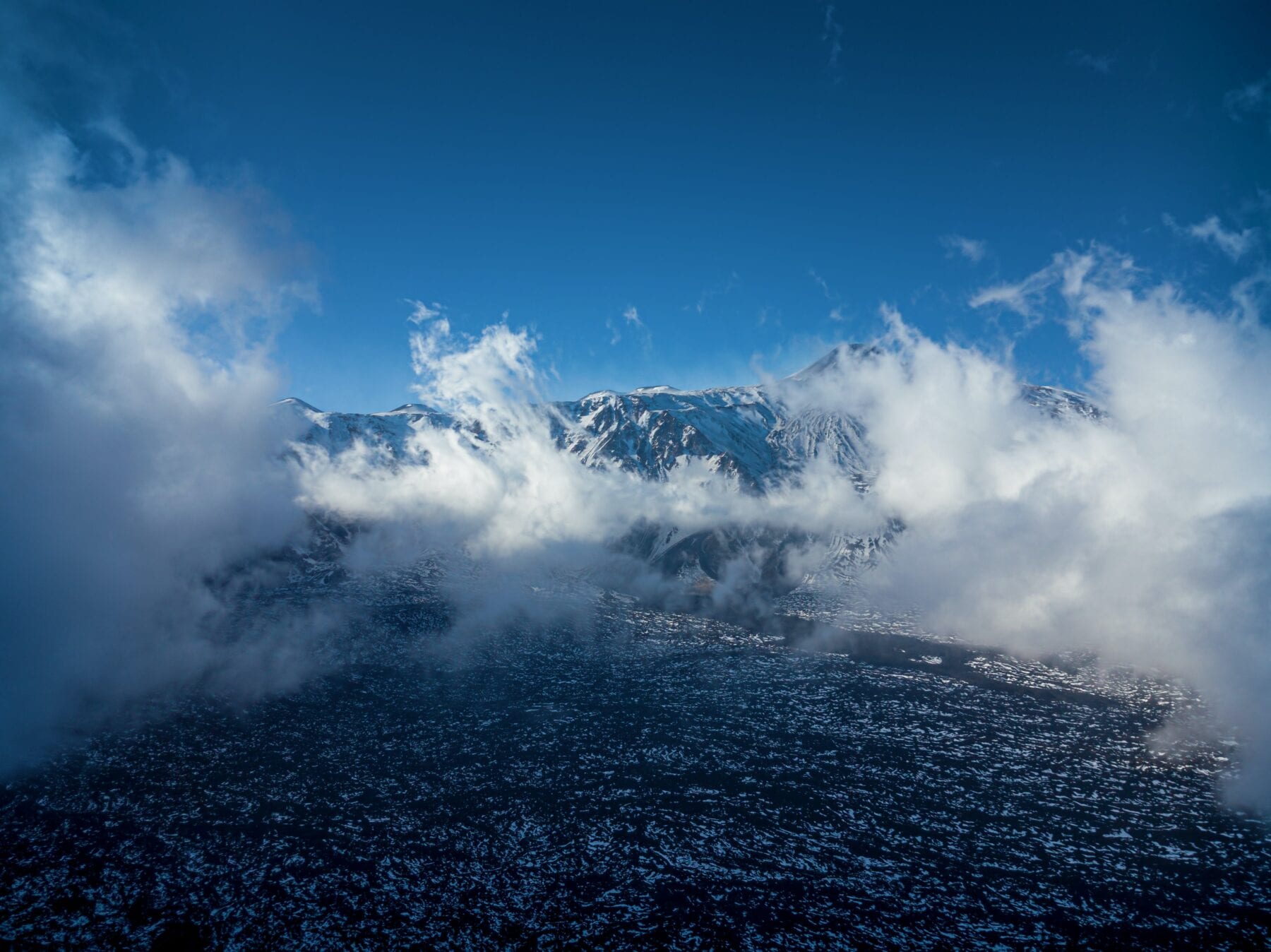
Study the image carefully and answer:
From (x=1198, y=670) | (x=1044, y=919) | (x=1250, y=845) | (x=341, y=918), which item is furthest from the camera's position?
Answer: (x=1198, y=670)

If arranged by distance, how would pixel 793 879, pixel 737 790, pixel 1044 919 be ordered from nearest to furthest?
pixel 1044 919, pixel 793 879, pixel 737 790

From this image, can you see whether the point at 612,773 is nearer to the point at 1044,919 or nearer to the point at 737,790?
the point at 737,790

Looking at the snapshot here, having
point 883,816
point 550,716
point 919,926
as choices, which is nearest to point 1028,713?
point 883,816

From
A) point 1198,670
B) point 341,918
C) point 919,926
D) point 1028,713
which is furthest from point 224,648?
point 1198,670

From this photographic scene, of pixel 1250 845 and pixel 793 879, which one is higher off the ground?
pixel 1250 845

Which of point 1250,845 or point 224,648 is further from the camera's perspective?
point 224,648

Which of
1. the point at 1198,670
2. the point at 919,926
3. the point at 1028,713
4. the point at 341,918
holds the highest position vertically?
the point at 1198,670
